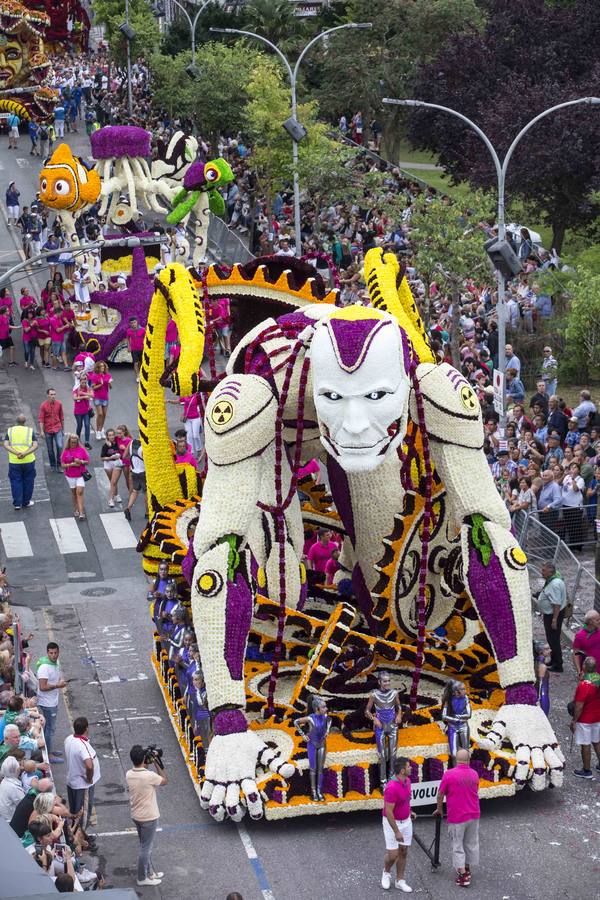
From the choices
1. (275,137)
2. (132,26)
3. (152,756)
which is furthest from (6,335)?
(132,26)

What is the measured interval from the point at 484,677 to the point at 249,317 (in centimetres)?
549

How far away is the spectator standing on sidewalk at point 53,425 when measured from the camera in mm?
28922

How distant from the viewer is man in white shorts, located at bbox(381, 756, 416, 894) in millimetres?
16172

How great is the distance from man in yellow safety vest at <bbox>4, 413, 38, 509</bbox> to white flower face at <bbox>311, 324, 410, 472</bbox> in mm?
10702

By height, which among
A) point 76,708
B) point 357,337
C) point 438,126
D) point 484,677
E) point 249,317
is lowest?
point 438,126

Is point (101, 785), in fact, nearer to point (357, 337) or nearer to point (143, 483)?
point (357, 337)

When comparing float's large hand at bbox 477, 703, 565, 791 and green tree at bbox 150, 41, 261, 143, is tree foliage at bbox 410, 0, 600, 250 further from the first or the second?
float's large hand at bbox 477, 703, 565, 791

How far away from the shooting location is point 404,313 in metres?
20.7

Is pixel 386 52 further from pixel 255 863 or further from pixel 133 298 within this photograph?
pixel 255 863

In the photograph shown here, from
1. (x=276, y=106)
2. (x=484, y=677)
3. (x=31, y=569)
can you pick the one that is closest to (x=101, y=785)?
(x=484, y=677)

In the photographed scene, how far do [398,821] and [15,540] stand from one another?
1229cm

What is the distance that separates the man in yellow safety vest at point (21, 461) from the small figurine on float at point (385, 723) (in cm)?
1101

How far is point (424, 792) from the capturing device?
17641mm

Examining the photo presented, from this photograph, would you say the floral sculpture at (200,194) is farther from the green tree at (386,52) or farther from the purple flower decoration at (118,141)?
the green tree at (386,52)
